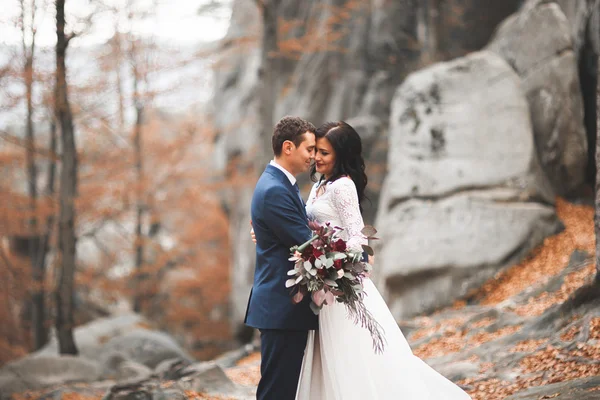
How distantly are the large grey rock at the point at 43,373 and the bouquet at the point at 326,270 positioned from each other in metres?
6.21

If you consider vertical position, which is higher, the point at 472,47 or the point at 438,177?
the point at 472,47

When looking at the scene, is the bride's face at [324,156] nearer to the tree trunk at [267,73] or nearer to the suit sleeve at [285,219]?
the suit sleeve at [285,219]

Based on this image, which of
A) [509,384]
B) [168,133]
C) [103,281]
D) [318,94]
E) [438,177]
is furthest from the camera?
[168,133]

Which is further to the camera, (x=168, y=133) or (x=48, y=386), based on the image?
(x=168, y=133)

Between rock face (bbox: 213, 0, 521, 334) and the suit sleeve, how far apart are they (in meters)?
10.2

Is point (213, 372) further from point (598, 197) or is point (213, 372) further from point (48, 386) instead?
point (598, 197)

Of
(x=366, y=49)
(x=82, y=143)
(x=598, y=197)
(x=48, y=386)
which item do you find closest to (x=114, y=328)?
(x=48, y=386)

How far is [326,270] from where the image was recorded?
147 inches

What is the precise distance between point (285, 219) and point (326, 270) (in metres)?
0.42

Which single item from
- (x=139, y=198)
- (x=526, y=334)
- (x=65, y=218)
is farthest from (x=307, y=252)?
(x=139, y=198)

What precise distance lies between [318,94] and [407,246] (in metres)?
8.07

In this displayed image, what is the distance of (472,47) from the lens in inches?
620

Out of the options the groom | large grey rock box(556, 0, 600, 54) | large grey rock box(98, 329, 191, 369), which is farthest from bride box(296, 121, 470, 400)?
large grey rock box(556, 0, 600, 54)

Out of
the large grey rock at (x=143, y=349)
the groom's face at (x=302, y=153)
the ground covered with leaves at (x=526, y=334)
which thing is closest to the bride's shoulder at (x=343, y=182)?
the groom's face at (x=302, y=153)
